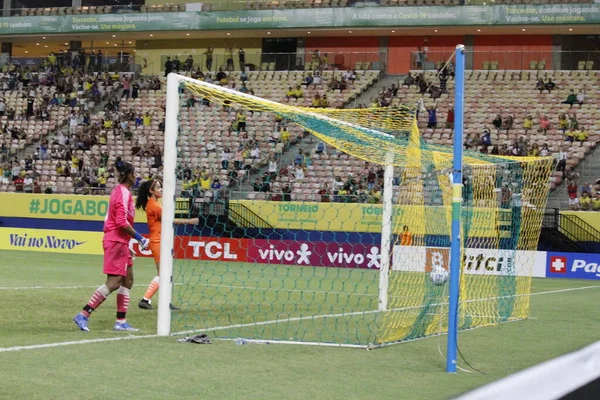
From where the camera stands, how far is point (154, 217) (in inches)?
539

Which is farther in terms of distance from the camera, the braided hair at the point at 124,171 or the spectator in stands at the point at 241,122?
the spectator in stands at the point at 241,122

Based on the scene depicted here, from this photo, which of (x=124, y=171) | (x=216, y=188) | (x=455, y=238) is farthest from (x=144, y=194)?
(x=216, y=188)

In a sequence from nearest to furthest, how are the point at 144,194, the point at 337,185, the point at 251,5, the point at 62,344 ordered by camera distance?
the point at 62,344, the point at 144,194, the point at 337,185, the point at 251,5

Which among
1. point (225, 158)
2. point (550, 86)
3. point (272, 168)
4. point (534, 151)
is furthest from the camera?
point (550, 86)

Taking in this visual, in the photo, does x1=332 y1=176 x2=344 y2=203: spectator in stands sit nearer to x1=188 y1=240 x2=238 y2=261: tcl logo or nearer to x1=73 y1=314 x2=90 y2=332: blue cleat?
x1=188 y1=240 x2=238 y2=261: tcl logo

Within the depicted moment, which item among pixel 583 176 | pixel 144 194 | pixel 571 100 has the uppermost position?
pixel 571 100

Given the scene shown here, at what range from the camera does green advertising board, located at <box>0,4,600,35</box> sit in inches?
1647

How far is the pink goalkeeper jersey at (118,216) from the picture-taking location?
415 inches

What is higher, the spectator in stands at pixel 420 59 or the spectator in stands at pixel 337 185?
the spectator in stands at pixel 420 59

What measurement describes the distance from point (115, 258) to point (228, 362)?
2419 mm

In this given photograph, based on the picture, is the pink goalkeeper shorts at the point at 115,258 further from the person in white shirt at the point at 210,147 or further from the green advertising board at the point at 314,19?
the green advertising board at the point at 314,19

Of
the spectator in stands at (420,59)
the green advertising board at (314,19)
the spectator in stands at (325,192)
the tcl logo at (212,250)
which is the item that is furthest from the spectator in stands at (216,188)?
the green advertising board at (314,19)

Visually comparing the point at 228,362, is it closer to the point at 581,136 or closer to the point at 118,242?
the point at 118,242

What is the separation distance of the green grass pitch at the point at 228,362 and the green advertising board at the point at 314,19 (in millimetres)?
30065
